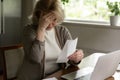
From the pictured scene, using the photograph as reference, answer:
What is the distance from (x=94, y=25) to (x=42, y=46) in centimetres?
173

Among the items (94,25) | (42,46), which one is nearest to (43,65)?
(42,46)

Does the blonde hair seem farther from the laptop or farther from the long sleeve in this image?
the laptop

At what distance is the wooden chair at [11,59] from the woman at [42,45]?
129 millimetres

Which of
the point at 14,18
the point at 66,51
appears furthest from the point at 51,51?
the point at 14,18

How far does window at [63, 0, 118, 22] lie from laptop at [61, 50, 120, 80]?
1.76 m

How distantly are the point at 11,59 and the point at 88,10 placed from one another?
1.97 metres

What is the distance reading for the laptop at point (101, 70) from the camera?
119 centimetres

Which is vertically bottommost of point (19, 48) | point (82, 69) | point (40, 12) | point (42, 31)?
point (82, 69)

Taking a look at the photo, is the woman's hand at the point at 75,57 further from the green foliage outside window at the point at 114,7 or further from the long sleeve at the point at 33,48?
the green foliage outside window at the point at 114,7

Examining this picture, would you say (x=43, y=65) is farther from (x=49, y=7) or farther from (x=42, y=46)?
(x=49, y=7)

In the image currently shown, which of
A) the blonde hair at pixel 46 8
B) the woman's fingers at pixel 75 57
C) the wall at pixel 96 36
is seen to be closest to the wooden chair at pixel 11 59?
the blonde hair at pixel 46 8

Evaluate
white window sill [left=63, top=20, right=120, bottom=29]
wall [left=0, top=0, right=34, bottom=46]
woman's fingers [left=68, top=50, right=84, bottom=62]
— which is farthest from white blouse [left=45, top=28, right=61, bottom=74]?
wall [left=0, top=0, right=34, bottom=46]

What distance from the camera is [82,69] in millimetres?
1610

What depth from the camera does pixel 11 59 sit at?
163cm
